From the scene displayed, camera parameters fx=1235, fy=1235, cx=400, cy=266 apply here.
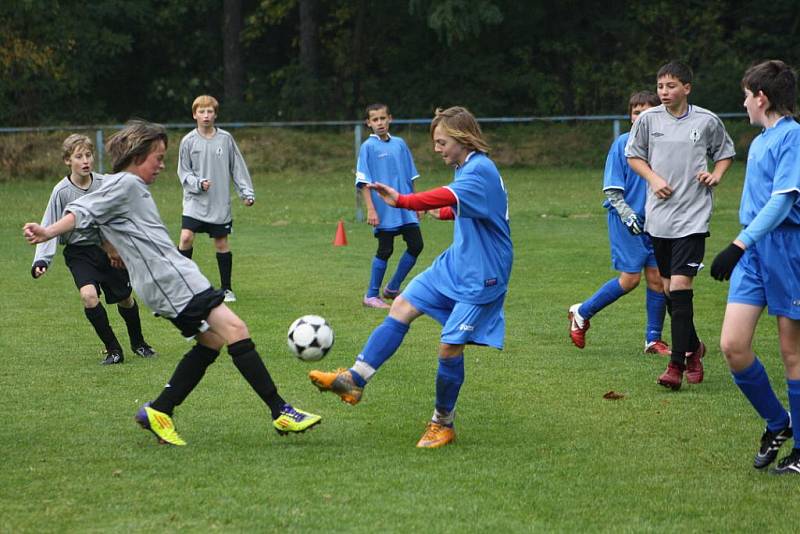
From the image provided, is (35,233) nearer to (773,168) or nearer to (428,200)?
(428,200)

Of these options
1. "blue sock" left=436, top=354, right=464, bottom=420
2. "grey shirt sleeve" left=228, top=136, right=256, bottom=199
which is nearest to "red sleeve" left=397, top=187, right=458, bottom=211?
"blue sock" left=436, top=354, right=464, bottom=420

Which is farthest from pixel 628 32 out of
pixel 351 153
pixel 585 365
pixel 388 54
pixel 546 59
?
pixel 585 365

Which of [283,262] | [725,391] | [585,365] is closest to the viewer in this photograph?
[725,391]

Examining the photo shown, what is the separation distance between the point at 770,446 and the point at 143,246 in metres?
3.11

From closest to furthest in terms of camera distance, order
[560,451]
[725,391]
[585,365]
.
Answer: [560,451]
[725,391]
[585,365]

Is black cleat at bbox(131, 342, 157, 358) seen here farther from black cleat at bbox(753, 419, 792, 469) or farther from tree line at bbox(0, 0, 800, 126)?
tree line at bbox(0, 0, 800, 126)

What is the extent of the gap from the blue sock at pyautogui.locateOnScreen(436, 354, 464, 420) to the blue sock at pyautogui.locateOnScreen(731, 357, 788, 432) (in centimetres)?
133

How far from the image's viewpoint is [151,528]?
15.8ft

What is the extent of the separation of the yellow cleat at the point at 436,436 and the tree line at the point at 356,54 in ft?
90.8

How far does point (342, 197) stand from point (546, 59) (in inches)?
627

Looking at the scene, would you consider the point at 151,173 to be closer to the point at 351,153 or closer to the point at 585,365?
the point at 585,365

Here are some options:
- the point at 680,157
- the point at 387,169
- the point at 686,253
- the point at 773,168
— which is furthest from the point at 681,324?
the point at 387,169

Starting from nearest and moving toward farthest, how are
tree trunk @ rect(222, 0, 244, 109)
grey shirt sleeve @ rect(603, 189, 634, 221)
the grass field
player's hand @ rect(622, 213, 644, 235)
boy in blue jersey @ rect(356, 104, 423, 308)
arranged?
1. the grass field
2. player's hand @ rect(622, 213, 644, 235)
3. grey shirt sleeve @ rect(603, 189, 634, 221)
4. boy in blue jersey @ rect(356, 104, 423, 308)
5. tree trunk @ rect(222, 0, 244, 109)

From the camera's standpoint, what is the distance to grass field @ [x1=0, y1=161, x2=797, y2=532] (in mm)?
5008
